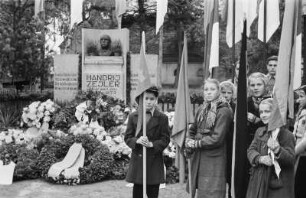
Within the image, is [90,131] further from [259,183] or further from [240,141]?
[259,183]

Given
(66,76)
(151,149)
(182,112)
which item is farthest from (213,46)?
(66,76)

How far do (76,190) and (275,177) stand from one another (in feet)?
11.2

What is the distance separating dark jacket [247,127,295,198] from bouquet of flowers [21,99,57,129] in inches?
245

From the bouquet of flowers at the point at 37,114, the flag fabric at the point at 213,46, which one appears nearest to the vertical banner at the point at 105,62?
the bouquet of flowers at the point at 37,114

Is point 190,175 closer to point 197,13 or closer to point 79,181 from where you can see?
point 79,181

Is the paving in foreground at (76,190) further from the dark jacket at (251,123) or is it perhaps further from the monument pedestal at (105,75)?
the monument pedestal at (105,75)

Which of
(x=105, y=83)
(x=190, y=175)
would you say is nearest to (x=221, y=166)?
(x=190, y=175)

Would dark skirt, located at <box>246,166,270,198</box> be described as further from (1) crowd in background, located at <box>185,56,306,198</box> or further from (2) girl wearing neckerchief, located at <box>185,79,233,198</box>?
(2) girl wearing neckerchief, located at <box>185,79,233,198</box>

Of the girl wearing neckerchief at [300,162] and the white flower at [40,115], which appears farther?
the white flower at [40,115]

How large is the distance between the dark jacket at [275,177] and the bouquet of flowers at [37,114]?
245 inches

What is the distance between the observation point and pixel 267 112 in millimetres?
4109

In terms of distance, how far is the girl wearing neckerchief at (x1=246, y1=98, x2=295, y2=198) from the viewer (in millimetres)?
3818

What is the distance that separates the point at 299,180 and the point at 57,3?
60.7ft

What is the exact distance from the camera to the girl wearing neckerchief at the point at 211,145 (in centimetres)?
438
